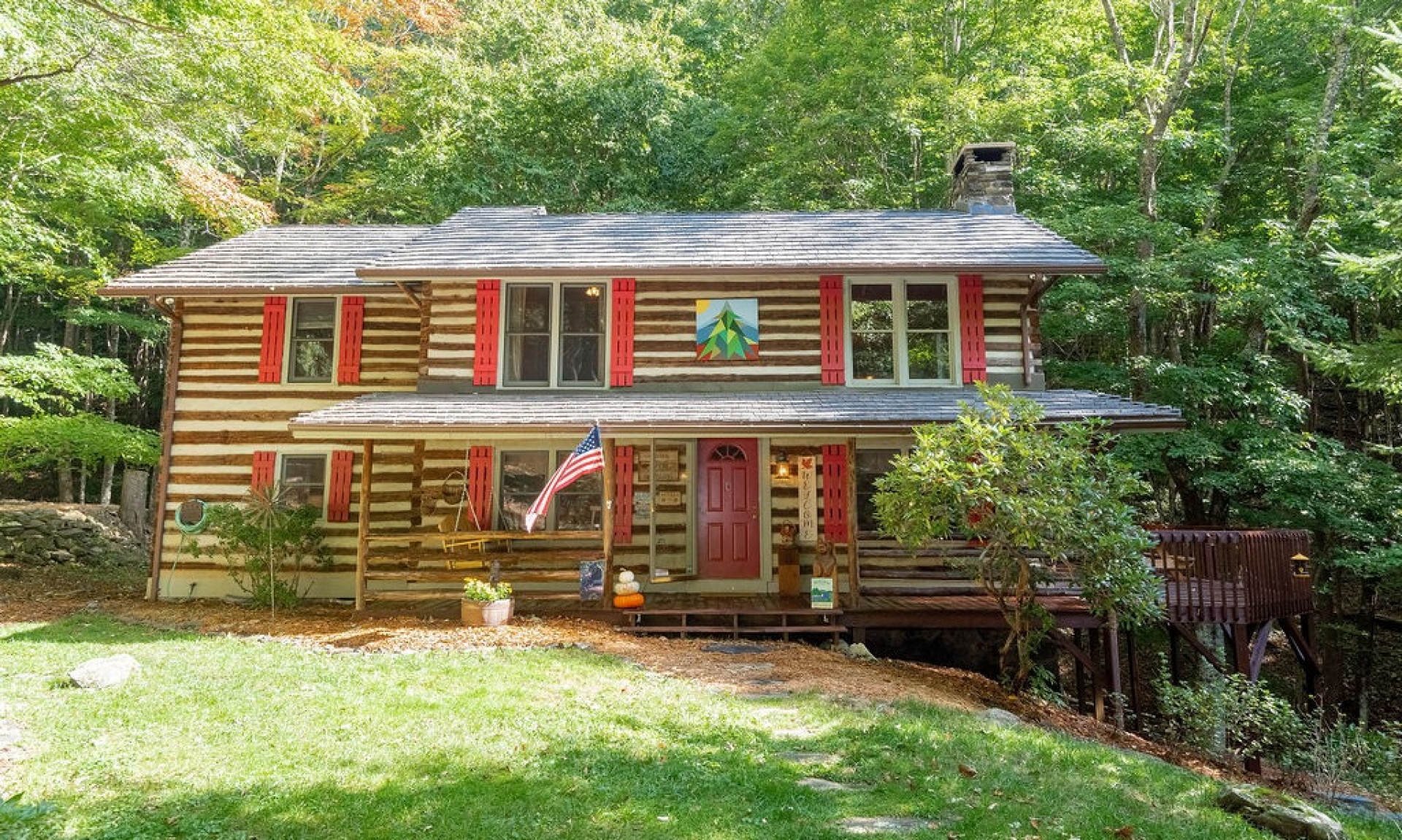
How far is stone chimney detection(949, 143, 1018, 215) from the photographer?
1458 cm

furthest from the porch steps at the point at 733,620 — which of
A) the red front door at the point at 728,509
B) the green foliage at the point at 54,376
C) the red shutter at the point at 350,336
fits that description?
the green foliage at the point at 54,376

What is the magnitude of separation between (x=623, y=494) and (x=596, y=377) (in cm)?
210

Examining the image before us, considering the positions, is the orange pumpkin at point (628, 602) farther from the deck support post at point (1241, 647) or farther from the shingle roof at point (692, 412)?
the deck support post at point (1241, 647)

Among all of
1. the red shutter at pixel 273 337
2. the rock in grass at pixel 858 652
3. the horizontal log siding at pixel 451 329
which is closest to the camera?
the rock in grass at pixel 858 652

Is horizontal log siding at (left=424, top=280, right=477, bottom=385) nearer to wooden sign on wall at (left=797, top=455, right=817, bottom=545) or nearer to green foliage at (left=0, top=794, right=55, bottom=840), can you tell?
wooden sign on wall at (left=797, top=455, right=817, bottom=545)

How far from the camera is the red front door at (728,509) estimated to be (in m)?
12.3

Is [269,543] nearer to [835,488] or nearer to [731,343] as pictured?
[731,343]

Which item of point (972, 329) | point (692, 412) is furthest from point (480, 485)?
point (972, 329)

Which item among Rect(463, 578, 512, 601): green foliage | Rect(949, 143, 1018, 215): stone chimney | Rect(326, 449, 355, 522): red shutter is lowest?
Rect(463, 578, 512, 601): green foliage

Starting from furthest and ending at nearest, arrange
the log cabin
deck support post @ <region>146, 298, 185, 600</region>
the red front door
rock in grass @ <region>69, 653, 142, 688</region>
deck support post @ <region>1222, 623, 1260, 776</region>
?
deck support post @ <region>146, 298, 185, 600</region> → the red front door → the log cabin → deck support post @ <region>1222, 623, 1260, 776</region> → rock in grass @ <region>69, 653, 142, 688</region>

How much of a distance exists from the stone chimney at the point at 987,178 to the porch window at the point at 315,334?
40.4 ft

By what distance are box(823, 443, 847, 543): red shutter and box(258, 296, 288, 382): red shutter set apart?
32.1ft

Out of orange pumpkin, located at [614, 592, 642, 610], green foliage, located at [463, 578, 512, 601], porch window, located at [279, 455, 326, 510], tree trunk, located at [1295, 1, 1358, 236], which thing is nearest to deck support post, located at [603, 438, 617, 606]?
orange pumpkin, located at [614, 592, 642, 610]

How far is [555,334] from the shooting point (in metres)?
12.8
